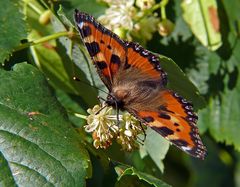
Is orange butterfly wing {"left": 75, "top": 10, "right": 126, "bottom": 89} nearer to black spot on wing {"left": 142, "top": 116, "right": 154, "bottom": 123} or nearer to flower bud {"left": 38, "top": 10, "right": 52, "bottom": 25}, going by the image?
black spot on wing {"left": 142, "top": 116, "right": 154, "bottom": 123}

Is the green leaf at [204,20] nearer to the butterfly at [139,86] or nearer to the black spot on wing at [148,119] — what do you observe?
the butterfly at [139,86]

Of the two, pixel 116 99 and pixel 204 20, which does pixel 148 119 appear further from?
pixel 204 20

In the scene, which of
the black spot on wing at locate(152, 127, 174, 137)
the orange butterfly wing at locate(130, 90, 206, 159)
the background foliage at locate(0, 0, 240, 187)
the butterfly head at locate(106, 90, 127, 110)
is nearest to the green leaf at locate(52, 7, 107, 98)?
the background foliage at locate(0, 0, 240, 187)

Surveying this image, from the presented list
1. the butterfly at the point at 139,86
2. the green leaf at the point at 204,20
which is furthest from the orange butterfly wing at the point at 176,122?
the green leaf at the point at 204,20

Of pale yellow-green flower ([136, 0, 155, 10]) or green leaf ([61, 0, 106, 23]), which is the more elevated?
green leaf ([61, 0, 106, 23])

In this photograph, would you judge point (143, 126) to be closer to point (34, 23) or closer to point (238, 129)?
point (34, 23)

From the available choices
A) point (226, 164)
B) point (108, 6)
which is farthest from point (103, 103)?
point (226, 164)

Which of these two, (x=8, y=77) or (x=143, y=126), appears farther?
(x=143, y=126)
